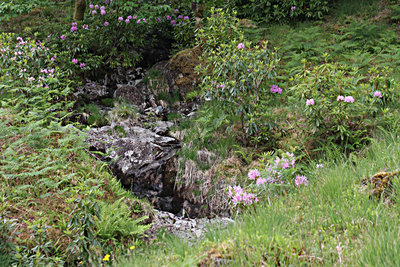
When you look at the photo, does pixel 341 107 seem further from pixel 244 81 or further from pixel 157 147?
pixel 157 147

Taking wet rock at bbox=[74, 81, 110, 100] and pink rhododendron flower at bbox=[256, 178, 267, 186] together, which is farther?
wet rock at bbox=[74, 81, 110, 100]

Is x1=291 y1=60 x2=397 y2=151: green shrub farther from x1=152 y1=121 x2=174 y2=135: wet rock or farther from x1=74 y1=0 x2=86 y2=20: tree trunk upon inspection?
x1=74 y1=0 x2=86 y2=20: tree trunk

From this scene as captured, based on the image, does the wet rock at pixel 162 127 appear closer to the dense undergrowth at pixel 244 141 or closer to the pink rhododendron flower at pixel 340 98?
the dense undergrowth at pixel 244 141

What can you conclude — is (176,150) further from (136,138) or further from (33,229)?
(33,229)

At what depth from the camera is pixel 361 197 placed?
9.64ft

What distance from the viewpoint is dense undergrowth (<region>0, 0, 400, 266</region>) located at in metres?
2.72

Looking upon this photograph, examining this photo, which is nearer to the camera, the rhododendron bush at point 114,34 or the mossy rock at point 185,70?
the mossy rock at point 185,70

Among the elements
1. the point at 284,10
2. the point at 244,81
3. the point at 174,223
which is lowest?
the point at 174,223

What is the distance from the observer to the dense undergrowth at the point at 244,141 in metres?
2.72

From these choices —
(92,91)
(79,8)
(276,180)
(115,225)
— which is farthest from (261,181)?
(79,8)

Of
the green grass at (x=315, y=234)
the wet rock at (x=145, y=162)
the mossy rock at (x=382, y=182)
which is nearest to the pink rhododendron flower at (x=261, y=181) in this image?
the green grass at (x=315, y=234)

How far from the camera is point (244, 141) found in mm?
5828

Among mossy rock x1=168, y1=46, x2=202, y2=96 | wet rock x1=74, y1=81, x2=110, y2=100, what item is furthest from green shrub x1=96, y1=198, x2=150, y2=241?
wet rock x1=74, y1=81, x2=110, y2=100

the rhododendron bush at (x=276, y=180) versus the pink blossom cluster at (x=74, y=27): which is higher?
the pink blossom cluster at (x=74, y=27)
